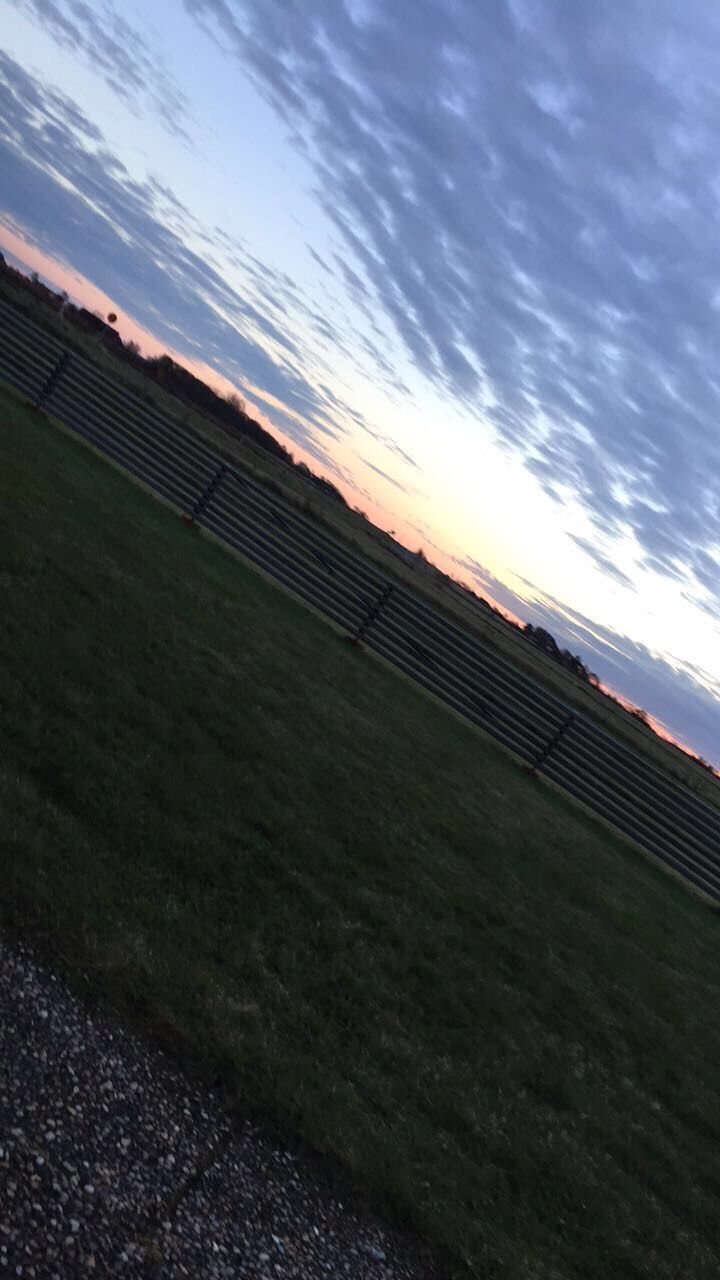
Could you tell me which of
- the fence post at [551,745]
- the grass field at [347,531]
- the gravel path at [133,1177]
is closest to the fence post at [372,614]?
the fence post at [551,745]

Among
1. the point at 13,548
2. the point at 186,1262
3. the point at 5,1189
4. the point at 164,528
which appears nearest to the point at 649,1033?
the point at 186,1262

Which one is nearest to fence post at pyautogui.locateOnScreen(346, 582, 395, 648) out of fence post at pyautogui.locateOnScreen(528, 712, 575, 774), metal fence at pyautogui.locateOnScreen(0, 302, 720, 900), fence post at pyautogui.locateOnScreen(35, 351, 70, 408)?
metal fence at pyautogui.locateOnScreen(0, 302, 720, 900)

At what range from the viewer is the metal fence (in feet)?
51.1

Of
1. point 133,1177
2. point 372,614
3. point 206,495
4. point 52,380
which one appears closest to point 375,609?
point 372,614

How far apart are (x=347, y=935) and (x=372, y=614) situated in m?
11.5

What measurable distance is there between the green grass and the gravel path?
206mm

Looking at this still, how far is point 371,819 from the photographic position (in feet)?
24.6

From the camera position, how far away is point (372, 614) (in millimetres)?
16438

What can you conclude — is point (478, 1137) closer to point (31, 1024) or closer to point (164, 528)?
point (31, 1024)

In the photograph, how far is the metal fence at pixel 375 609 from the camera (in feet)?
51.1

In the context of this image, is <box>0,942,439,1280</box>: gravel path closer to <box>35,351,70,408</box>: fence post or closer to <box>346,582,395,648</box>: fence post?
<box>346,582,395,648</box>: fence post

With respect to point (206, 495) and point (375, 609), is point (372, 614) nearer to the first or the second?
Answer: point (375, 609)

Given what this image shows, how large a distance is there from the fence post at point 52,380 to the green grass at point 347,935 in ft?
28.3

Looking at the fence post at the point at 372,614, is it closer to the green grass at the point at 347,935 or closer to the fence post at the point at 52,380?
A: the green grass at the point at 347,935
